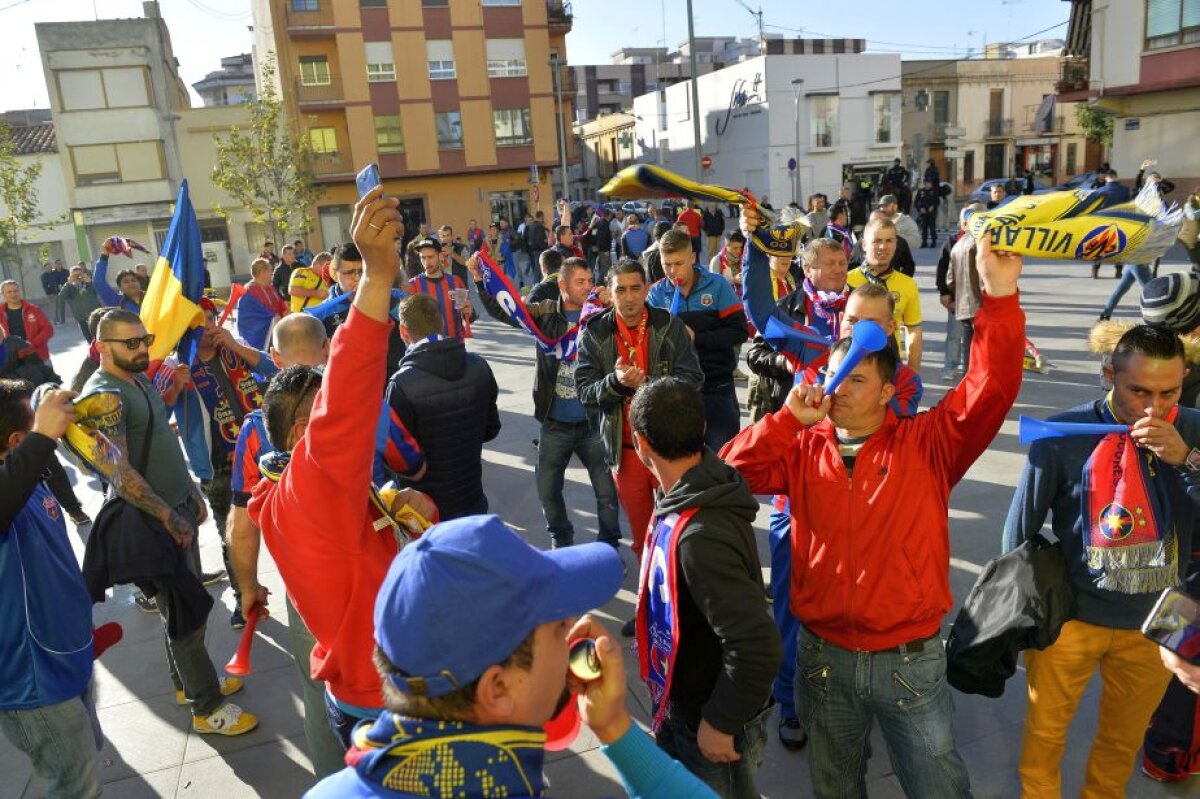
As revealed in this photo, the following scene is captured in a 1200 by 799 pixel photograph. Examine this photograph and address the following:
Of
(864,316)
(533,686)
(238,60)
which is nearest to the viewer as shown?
(533,686)

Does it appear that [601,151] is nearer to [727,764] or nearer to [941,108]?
[941,108]

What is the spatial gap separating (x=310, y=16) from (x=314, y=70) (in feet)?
7.50

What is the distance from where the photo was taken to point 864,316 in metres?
3.79

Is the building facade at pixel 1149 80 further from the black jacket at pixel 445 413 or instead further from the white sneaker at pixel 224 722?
the white sneaker at pixel 224 722

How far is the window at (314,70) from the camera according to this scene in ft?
122

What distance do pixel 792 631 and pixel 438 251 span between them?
19.9 feet

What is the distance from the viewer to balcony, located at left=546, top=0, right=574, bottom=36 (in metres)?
40.5

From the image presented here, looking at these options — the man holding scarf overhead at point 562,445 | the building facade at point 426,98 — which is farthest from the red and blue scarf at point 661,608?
the building facade at point 426,98

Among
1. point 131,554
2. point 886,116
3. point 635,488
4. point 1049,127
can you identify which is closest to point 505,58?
point 886,116

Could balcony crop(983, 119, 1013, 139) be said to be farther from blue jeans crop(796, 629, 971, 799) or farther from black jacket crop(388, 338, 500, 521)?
blue jeans crop(796, 629, 971, 799)

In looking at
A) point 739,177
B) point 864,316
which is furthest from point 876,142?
point 864,316

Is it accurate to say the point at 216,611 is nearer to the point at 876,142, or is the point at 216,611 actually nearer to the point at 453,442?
the point at 453,442

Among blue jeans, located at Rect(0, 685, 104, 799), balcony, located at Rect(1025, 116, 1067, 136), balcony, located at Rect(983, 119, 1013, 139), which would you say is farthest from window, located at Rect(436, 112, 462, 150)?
blue jeans, located at Rect(0, 685, 104, 799)

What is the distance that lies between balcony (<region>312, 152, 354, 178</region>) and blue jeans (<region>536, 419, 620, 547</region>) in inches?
1394
